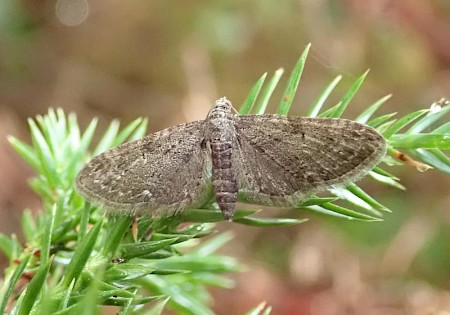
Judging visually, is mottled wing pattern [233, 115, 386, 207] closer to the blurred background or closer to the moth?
the moth

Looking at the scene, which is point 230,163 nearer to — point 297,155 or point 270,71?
point 297,155

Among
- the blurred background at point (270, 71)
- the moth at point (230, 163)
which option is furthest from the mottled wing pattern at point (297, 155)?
the blurred background at point (270, 71)

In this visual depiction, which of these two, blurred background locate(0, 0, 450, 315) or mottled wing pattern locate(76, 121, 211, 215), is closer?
mottled wing pattern locate(76, 121, 211, 215)

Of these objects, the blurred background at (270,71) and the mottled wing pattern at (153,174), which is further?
the blurred background at (270,71)

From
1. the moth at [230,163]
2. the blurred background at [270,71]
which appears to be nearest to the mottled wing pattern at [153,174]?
A: the moth at [230,163]

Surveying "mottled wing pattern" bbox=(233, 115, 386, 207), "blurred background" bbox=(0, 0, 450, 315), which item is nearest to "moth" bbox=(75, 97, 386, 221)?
"mottled wing pattern" bbox=(233, 115, 386, 207)

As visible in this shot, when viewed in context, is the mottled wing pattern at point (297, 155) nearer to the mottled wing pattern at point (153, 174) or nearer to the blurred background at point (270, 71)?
the mottled wing pattern at point (153, 174)
